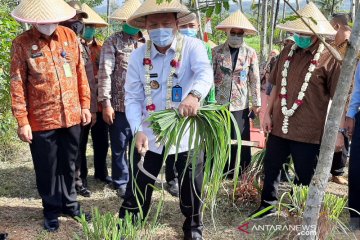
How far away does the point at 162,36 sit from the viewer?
2729mm

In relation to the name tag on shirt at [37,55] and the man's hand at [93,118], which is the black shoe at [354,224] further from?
the name tag on shirt at [37,55]

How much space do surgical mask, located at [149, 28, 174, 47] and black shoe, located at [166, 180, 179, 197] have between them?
1.84 meters

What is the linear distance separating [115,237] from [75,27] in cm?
216

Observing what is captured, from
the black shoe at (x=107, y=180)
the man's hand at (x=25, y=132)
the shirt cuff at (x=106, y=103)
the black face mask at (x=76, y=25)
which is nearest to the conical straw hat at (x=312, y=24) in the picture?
the shirt cuff at (x=106, y=103)

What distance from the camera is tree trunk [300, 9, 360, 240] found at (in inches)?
67.7

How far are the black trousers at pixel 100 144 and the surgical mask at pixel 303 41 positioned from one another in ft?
7.13

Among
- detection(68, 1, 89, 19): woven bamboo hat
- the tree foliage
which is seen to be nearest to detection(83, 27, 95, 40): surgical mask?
detection(68, 1, 89, 19): woven bamboo hat

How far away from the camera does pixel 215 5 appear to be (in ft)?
6.04

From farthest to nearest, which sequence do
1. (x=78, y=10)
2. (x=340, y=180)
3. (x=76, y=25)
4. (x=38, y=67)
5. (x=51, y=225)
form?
1. (x=340, y=180)
2. (x=78, y=10)
3. (x=76, y=25)
4. (x=51, y=225)
5. (x=38, y=67)

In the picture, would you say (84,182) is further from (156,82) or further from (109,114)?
(156,82)

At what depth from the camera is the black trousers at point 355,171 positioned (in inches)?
128

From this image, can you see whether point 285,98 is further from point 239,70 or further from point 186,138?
point 239,70

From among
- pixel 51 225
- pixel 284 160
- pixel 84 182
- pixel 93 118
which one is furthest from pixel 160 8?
pixel 84 182

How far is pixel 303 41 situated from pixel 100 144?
2.38 meters
